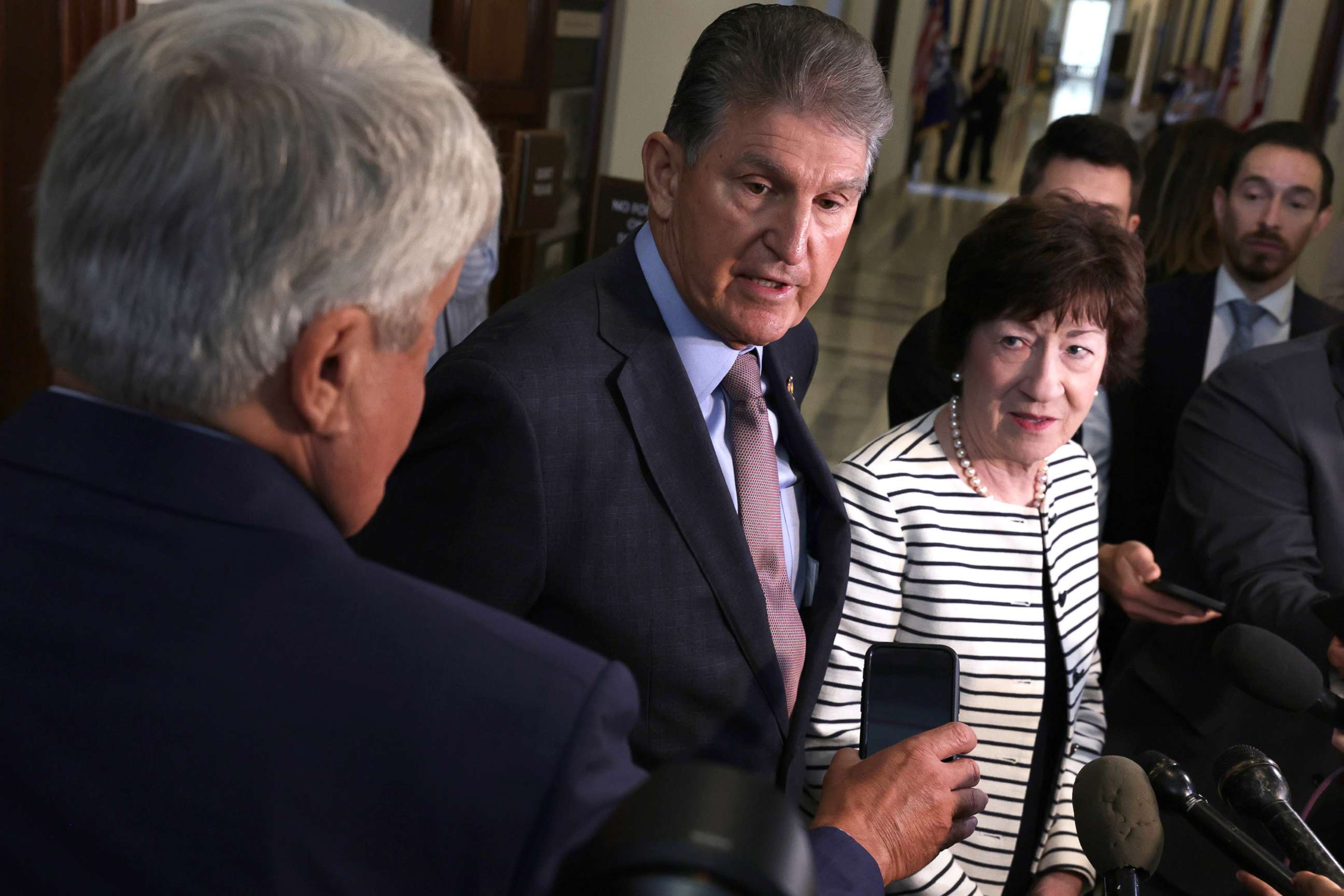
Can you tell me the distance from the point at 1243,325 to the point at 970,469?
178cm

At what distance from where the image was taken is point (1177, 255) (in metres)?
3.89

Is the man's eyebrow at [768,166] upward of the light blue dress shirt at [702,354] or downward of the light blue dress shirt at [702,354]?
upward

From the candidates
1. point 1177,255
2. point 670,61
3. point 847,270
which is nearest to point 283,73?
point 1177,255

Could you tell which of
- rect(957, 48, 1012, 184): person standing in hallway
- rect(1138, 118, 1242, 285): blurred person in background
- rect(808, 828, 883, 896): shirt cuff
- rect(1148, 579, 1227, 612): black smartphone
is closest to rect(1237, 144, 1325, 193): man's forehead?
rect(1138, 118, 1242, 285): blurred person in background

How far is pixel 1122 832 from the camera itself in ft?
3.79

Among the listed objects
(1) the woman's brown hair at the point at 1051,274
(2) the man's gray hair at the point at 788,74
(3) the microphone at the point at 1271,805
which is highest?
(2) the man's gray hair at the point at 788,74

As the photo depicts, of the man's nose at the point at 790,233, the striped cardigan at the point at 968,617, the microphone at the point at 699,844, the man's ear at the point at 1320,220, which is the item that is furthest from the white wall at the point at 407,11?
Answer: the microphone at the point at 699,844

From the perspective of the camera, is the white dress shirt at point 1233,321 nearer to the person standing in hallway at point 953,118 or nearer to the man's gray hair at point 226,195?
the man's gray hair at point 226,195

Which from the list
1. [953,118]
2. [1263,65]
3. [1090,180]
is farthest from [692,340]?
[953,118]

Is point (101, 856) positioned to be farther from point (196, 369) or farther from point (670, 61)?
point (670, 61)

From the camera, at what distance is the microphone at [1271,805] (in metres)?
1.15

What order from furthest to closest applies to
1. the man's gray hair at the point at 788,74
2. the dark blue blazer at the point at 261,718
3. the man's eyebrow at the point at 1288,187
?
the man's eyebrow at the point at 1288,187, the man's gray hair at the point at 788,74, the dark blue blazer at the point at 261,718

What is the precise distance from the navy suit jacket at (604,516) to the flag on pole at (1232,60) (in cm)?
990

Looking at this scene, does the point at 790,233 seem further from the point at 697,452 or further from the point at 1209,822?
the point at 1209,822
